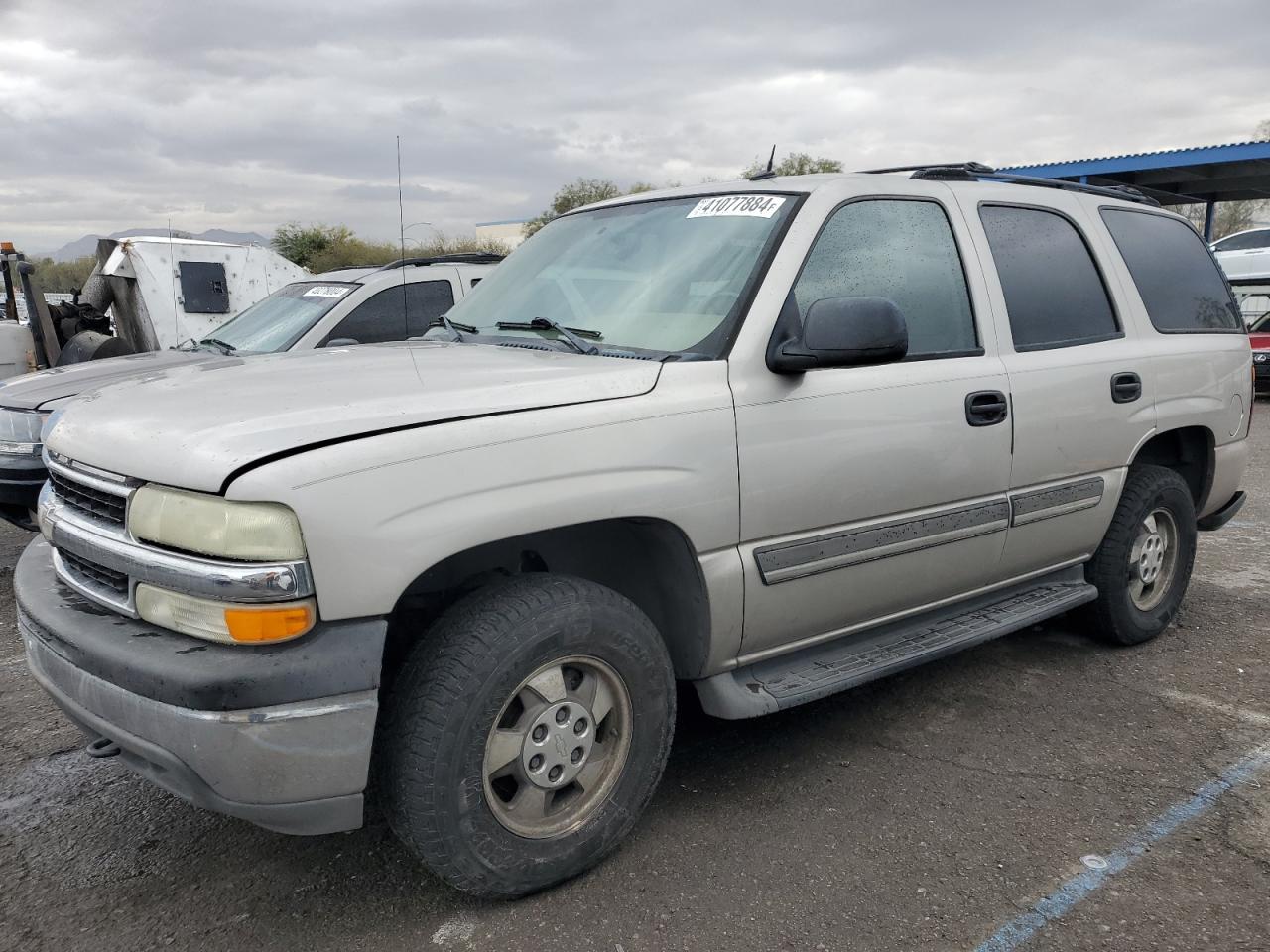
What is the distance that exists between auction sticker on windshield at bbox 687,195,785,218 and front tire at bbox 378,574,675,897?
4.50ft

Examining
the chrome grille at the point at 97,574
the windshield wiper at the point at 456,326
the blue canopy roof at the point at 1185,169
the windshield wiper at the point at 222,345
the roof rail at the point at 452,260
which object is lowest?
the chrome grille at the point at 97,574

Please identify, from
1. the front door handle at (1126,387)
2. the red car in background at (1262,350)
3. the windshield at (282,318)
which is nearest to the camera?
the front door handle at (1126,387)

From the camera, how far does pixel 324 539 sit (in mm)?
2158

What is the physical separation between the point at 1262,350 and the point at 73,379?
50.8ft

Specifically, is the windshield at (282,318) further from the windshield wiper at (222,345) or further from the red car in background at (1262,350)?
the red car in background at (1262,350)

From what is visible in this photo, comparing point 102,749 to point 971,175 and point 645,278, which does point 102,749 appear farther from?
point 971,175

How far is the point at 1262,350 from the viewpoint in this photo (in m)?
15.0

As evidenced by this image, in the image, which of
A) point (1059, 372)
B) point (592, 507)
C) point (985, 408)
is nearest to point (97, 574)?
point (592, 507)

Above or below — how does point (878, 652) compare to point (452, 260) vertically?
below

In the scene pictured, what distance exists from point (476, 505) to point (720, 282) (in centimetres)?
117

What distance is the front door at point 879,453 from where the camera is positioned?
116 inches

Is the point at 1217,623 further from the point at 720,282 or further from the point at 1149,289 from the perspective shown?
the point at 720,282

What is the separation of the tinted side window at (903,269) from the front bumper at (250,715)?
67.9 inches

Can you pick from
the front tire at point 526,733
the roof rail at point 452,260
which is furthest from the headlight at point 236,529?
the roof rail at point 452,260
